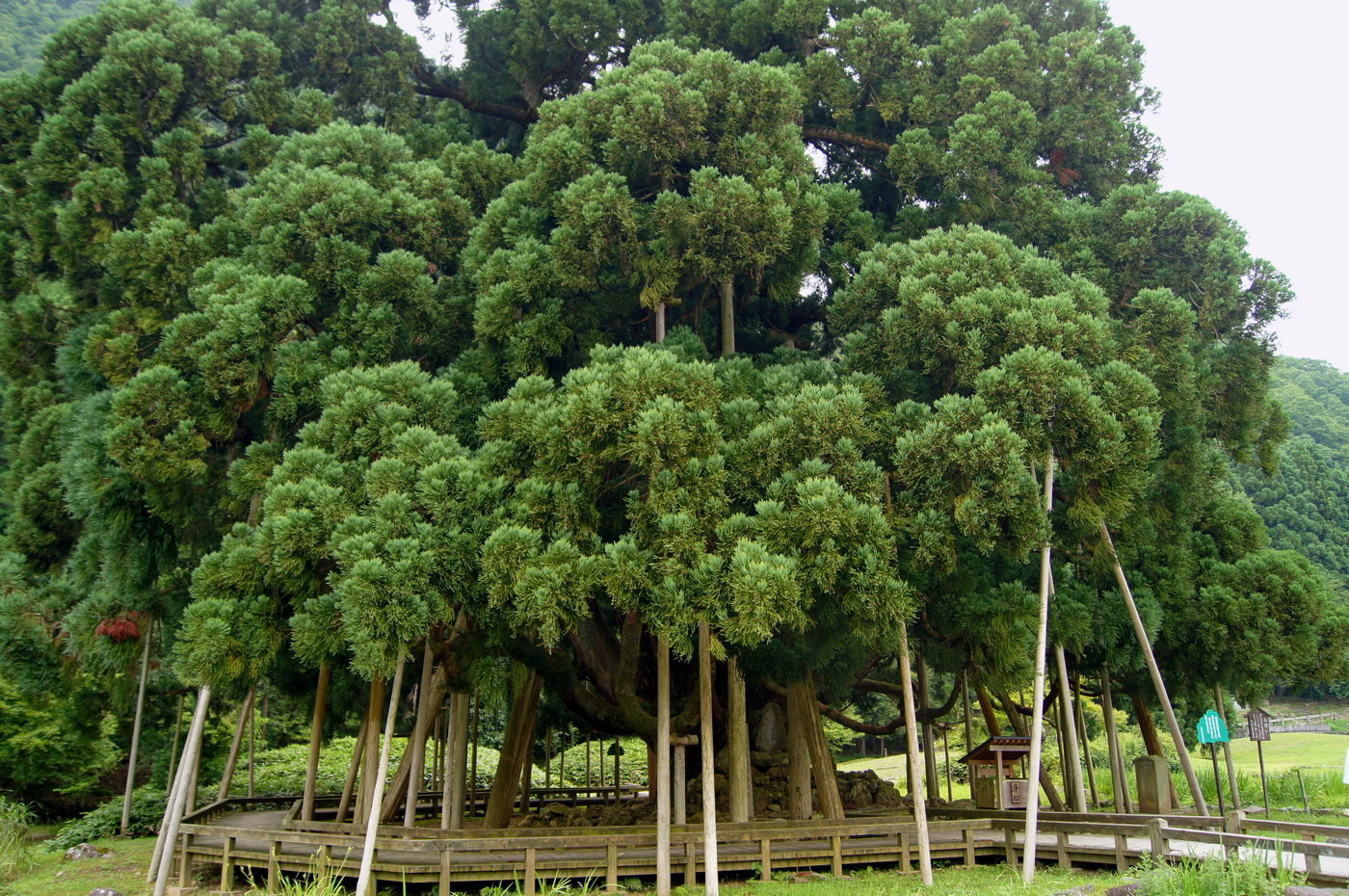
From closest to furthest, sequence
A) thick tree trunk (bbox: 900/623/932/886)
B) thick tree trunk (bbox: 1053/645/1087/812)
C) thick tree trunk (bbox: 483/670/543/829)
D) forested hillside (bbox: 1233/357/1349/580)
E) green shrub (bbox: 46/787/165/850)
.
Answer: thick tree trunk (bbox: 900/623/932/886), thick tree trunk (bbox: 1053/645/1087/812), thick tree trunk (bbox: 483/670/543/829), green shrub (bbox: 46/787/165/850), forested hillside (bbox: 1233/357/1349/580)

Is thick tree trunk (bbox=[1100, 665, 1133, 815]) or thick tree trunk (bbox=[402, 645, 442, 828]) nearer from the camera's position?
thick tree trunk (bbox=[402, 645, 442, 828])

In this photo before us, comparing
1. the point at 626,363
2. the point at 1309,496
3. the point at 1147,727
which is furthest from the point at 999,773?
the point at 1309,496

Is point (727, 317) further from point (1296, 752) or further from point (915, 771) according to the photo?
point (1296, 752)

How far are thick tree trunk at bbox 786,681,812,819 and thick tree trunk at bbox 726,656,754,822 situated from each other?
0.78 metres

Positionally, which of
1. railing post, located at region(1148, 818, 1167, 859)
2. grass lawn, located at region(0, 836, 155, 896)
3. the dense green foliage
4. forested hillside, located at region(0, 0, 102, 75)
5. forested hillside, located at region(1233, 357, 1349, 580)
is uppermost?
forested hillside, located at region(0, 0, 102, 75)

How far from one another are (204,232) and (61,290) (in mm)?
3969

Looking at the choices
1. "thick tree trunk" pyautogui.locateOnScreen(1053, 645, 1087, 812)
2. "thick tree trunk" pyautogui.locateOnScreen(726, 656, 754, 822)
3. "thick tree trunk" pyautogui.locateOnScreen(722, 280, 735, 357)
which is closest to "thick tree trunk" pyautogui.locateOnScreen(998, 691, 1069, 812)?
"thick tree trunk" pyautogui.locateOnScreen(1053, 645, 1087, 812)

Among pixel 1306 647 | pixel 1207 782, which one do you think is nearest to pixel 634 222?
A: pixel 1306 647

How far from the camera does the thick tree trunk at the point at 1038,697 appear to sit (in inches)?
387

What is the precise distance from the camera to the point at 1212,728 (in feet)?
47.3

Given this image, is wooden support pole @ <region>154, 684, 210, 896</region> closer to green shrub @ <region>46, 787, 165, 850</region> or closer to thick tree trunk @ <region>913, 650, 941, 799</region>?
green shrub @ <region>46, 787, 165, 850</region>

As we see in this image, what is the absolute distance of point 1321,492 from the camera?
142 ft

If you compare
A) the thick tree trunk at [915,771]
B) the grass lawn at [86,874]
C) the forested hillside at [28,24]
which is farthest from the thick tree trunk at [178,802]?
the forested hillside at [28,24]

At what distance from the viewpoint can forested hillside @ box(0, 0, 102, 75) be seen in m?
33.8
